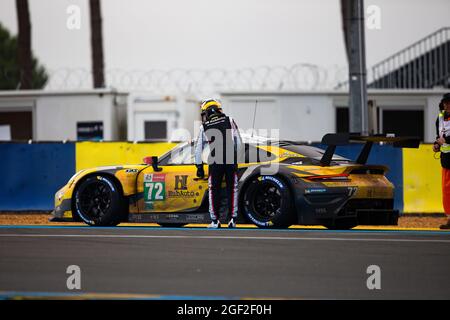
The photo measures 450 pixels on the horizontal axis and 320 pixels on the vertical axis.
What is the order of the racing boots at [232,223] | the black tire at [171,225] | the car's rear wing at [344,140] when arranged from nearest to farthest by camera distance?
the car's rear wing at [344,140], the racing boots at [232,223], the black tire at [171,225]

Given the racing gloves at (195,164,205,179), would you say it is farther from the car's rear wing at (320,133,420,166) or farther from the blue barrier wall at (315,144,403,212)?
the blue barrier wall at (315,144,403,212)

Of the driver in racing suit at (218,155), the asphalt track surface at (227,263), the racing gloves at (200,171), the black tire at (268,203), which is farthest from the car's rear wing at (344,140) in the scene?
the racing gloves at (200,171)

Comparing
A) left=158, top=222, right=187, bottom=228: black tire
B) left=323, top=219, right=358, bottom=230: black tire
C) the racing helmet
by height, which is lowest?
left=158, top=222, right=187, bottom=228: black tire

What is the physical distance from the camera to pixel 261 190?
533 inches

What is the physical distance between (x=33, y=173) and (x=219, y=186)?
708 centimetres

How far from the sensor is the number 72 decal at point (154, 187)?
1413 centimetres

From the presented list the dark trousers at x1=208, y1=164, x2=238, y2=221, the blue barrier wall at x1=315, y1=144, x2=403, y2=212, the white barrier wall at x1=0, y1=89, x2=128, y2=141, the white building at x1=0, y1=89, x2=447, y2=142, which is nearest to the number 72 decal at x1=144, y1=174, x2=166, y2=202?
the dark trousers at x1=208, y1=164, x2=238, y2=221

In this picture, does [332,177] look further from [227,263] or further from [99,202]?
[227,263]

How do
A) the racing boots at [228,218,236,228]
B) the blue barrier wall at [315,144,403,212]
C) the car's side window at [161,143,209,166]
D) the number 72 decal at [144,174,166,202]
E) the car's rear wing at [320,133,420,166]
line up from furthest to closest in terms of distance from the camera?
the blue barrier wall at [315,144,403,212]
the car's side window at [161,143,209,166]
the number 72 decal at [144,174,166,202]
the racing boots at [228,218,236,228]
the car's rear wing at [320,133,420,166]

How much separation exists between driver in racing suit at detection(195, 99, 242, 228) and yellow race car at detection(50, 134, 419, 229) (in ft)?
0.46

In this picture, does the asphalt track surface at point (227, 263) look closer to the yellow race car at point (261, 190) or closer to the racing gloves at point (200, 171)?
the yellow race car at point (261, 190)

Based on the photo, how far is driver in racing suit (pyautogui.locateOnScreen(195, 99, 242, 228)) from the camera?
44.8 feet

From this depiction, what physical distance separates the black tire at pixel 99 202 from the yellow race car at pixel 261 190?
0.04 ft
